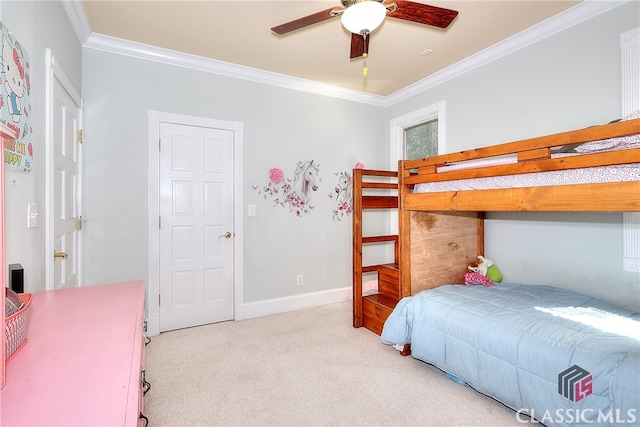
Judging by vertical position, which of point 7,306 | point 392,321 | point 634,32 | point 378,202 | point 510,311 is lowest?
point 392,321

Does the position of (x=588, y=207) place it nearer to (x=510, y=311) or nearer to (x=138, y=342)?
(x=510, y=311)

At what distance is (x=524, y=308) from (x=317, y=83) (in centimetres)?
301

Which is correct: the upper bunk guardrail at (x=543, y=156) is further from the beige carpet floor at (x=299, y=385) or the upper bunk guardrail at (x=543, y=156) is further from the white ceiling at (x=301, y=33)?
the beige carpet floor at (x=299, y=385)

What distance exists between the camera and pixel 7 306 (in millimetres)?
969

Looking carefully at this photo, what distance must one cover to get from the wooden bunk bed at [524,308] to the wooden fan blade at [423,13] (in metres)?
0.83

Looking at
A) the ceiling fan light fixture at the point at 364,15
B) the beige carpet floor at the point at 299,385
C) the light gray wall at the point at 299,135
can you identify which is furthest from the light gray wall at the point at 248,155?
the ceiling fan light fixture at the point at 364,15

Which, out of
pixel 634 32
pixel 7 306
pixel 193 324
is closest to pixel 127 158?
pixel 193 324

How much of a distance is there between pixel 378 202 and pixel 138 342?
2.50m

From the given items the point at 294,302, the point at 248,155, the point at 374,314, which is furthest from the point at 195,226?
the point at 374,314

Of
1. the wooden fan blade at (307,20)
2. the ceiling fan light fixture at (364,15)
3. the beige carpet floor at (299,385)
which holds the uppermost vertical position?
the wooden fan blade at (307,20)

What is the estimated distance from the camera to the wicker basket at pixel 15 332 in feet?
2.85

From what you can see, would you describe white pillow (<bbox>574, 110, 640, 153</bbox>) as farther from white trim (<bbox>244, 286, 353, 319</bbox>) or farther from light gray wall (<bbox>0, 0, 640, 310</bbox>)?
white trim (<bbox>244, 286, 353, 319</bbox>)

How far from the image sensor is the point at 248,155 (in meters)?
3.35

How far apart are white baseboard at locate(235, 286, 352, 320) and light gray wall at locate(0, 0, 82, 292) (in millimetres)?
1878
